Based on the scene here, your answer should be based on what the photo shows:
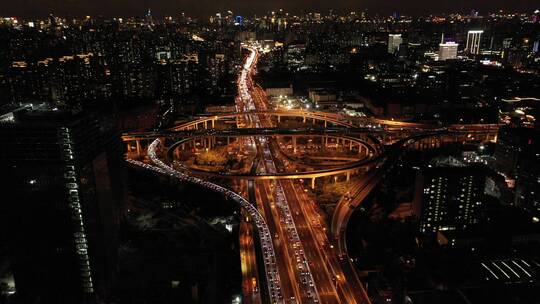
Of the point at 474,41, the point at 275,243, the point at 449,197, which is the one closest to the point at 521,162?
the point at 449,197

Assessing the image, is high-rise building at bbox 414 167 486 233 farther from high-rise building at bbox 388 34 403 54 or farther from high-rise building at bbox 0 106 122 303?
high-rise building at bbox 388 34 403 54

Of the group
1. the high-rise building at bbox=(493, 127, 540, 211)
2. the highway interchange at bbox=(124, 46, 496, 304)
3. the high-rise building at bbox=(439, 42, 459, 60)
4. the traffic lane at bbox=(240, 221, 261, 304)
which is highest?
A: the high-rise building at bbox=(439, 42, 459, 60)

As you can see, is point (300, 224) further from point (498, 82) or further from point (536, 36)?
point (536, 36)

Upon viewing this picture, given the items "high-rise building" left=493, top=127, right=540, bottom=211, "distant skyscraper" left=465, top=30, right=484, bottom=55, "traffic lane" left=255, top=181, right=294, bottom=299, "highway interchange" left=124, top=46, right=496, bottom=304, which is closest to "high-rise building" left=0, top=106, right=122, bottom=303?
"highway interchange" left=124, top=46, right=496, bottom=304

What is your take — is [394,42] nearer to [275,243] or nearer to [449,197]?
[449,197]

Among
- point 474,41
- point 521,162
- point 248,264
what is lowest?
point 248,264

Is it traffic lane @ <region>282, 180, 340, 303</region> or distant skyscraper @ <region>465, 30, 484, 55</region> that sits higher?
distant skyscraper @ <region>465, 30, 484, 55</region>
